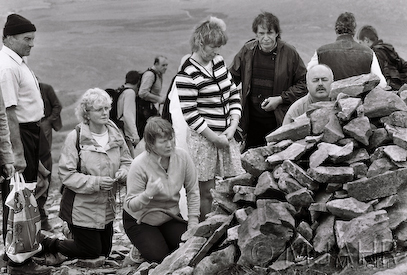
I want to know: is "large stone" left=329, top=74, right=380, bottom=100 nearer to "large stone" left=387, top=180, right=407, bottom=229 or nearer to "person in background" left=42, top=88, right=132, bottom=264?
"large stone" left=387, top=180, right=407, bottom=229

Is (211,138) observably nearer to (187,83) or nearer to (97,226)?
(187,83)

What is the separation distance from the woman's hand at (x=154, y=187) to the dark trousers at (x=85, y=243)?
3.75 feet

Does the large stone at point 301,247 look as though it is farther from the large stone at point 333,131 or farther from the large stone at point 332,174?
the large stone at point 333,131

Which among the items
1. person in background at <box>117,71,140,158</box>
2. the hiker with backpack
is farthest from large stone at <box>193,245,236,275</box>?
the hiker with backpack

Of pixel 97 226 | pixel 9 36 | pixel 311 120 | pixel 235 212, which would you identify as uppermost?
pixel 9 36

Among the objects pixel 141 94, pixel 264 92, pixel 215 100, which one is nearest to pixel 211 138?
pixel 215 100

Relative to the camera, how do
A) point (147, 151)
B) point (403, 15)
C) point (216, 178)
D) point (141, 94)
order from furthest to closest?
point (403, 15), point (141, 94), point (216, 178), point (147, 151)

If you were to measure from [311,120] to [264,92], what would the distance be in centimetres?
191

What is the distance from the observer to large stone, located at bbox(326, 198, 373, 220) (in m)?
5.10

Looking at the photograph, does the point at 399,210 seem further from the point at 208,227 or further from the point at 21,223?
the point at 21,223

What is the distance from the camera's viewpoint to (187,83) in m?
6.94

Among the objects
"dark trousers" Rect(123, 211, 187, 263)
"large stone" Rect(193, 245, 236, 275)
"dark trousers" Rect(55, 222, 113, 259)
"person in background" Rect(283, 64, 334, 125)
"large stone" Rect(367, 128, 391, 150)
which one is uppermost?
"person in background" Rect(283, 64, 334, 125)

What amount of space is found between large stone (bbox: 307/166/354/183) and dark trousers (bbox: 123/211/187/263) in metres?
1.74

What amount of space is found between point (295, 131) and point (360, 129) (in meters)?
0.57
